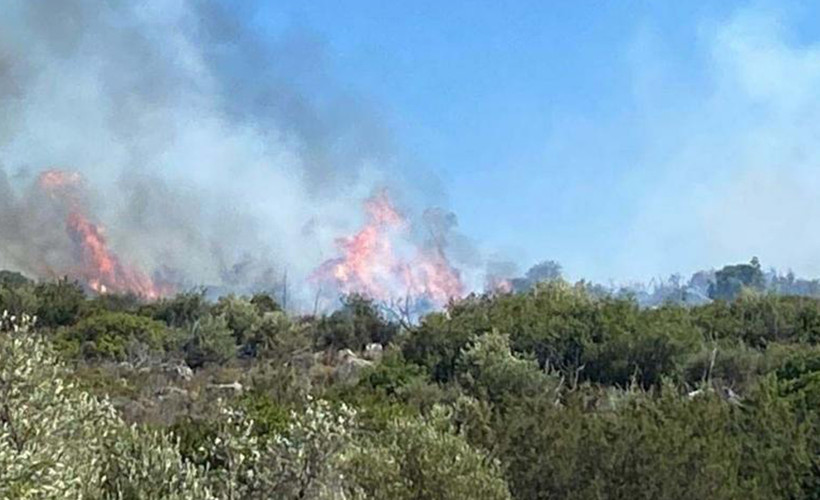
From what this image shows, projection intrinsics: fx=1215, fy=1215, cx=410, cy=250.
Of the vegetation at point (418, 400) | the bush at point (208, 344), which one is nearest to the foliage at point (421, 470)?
the vegetation at point (418, 400)

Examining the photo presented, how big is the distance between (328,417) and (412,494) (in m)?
1.72

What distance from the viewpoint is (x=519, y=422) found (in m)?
20.3

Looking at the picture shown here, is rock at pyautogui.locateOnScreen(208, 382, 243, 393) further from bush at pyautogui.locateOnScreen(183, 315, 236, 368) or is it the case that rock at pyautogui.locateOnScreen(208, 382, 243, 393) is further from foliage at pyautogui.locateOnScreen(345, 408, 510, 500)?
foliage at pyautogui.locateOnScreen(345, 408, 510, 500)

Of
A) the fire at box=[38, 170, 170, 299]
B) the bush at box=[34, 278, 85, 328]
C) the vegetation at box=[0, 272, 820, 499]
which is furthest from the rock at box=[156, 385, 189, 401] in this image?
the fire at box=[38, 170, 170, 299]

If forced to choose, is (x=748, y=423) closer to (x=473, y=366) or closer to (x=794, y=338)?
(x=473, y=366)

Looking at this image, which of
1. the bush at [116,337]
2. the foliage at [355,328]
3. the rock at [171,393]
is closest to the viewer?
the rock at [171,393]

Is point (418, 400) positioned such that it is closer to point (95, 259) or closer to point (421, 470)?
point (421, 470)

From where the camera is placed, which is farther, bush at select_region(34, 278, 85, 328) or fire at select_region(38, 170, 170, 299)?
fire at select_region(38, 170, 170, 299)

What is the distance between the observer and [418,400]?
29828mm

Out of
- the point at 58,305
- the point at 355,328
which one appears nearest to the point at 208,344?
the point at 355,328

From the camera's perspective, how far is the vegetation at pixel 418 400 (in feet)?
47.1

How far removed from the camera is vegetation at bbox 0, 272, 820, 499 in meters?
14.4

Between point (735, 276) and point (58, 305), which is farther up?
point (735, 276)

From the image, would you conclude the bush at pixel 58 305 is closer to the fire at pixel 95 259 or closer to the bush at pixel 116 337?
the bush at pixel 116 337
